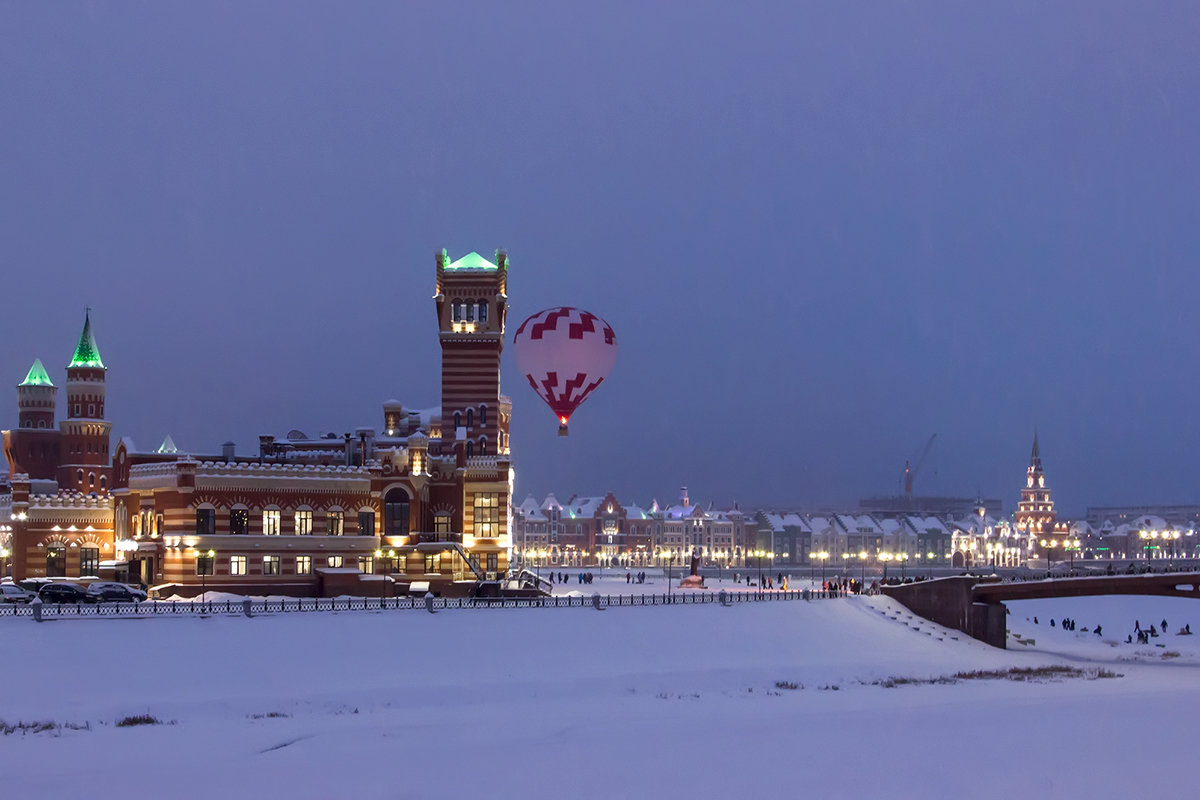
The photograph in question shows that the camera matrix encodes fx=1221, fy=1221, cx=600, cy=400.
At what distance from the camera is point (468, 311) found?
82.8 m

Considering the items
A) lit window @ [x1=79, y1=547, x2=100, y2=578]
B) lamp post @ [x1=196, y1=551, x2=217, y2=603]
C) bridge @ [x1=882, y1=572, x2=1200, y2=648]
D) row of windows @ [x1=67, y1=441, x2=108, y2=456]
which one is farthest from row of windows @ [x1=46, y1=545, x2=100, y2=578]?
bridge @ [x1=882, y1=572, x2=1200, y2=648]

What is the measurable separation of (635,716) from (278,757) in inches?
521

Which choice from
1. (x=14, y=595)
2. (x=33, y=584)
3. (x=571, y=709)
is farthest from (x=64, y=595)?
(x=571, y=709)

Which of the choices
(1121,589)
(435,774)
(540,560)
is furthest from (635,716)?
(540,560)

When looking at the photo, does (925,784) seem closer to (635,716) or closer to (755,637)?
(635,716)

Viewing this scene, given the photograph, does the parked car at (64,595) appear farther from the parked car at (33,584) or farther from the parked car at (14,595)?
the parked car at (33,584)

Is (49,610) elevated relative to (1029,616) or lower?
elevated

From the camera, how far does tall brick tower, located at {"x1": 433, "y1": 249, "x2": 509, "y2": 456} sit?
8156cm

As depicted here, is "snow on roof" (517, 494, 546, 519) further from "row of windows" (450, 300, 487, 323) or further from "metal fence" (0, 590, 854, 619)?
"metal fence" (0, 590, 854, 619)

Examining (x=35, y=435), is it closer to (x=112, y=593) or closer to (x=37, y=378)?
(x=37, y=378)

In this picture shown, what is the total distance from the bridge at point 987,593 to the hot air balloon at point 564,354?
2789 centimetres

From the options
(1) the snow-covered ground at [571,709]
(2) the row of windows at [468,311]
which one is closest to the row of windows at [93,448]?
(2) the row of windows at [468,311]

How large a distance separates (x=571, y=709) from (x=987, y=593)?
128 ft

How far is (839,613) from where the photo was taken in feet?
226
